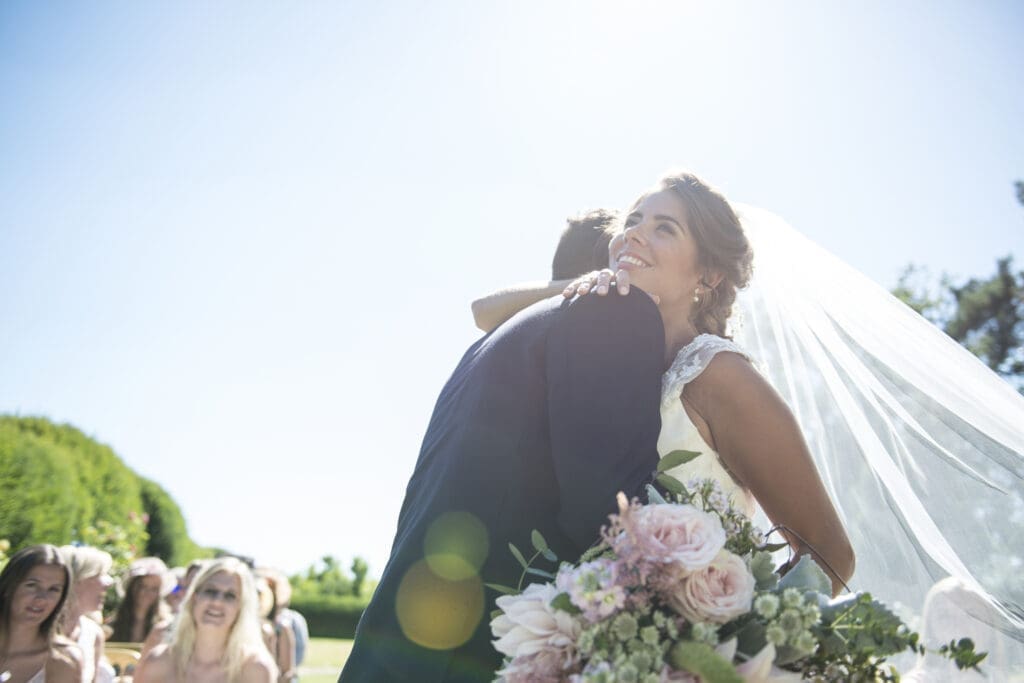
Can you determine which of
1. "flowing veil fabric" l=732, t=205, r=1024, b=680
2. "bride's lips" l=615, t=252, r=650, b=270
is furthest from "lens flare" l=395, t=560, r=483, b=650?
"flowing veil fabric" l=732, t=205, r=1024, b=680

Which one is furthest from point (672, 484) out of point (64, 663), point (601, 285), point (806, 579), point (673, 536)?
point (64, 663)

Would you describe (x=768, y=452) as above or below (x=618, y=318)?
below

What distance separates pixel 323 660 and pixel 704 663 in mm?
22745

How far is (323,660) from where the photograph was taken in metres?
22.0

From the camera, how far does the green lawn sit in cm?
1809

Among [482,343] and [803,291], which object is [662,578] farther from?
[803,291]

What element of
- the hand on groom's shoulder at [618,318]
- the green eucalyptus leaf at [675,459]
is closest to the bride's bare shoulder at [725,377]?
the hand on groom's shoulder at [618,318]

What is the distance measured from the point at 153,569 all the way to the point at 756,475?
28.6 feet

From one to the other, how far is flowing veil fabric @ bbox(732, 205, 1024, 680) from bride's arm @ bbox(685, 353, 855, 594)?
1.18 feet

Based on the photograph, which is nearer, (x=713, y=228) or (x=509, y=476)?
(x=509, y=476)

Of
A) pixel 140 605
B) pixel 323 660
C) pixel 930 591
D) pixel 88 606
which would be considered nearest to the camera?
pixel 930 591

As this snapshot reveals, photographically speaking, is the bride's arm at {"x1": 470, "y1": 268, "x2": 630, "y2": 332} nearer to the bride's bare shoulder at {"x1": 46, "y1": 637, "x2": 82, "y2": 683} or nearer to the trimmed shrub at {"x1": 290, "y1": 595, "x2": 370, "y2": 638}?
the bride's bare shoulder at {"x1": 46, "y1": 637, "x2": 82, "y2": 683}

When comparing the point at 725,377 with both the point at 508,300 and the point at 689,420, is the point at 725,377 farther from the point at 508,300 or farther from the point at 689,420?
the point at 508,300

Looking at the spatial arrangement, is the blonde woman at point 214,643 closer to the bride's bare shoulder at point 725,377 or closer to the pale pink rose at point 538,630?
the bride's bare shoulder at point 725,377
